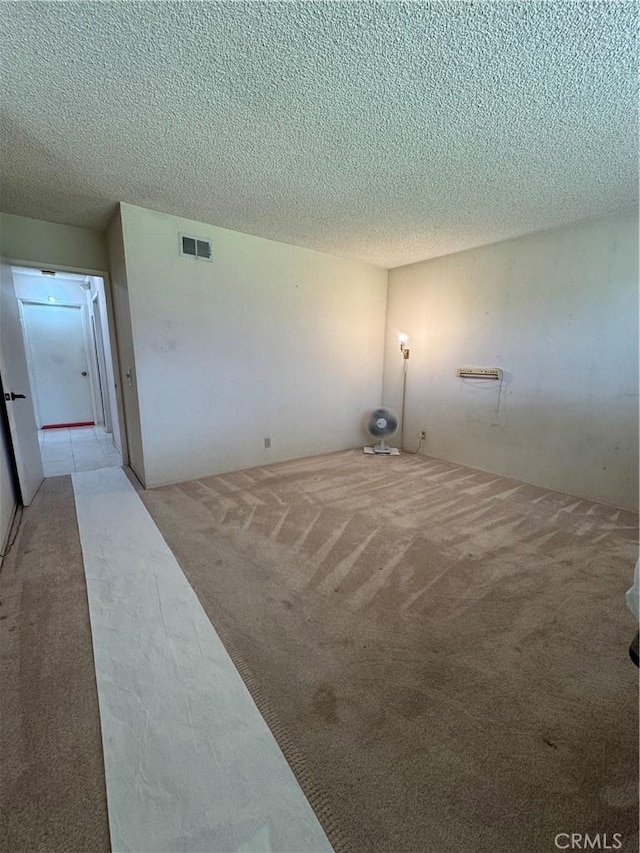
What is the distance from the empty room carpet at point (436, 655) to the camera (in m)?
0.99

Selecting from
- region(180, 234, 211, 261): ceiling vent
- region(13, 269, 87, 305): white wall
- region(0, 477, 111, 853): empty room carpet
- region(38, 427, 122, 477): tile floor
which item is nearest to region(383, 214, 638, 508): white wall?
region(180, 234, 211, 261): ceiling vent

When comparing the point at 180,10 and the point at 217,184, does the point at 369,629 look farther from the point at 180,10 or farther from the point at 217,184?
the point at 217,184

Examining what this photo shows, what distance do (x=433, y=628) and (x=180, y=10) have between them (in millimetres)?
2684

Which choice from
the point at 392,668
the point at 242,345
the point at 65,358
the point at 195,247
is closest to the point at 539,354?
the point at 242,345

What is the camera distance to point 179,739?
3.78 ft

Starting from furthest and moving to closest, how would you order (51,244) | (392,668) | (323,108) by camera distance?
(51,244) < (323,108) < (392,668)

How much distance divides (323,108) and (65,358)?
613 centimetres

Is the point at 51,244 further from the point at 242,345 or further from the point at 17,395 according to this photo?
the point at 242,345

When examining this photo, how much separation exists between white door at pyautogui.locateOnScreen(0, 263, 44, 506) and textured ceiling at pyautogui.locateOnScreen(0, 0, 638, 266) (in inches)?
32.3

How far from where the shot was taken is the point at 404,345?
466 centimetres

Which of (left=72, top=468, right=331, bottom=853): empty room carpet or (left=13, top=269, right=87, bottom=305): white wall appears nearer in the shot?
(left=72, top=468, right=331, bottom=853): empty room carpet

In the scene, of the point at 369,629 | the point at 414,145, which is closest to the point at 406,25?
the point at 414,145

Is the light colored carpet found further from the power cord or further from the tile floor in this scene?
the tile floor

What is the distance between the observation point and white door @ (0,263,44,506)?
2.72 m
